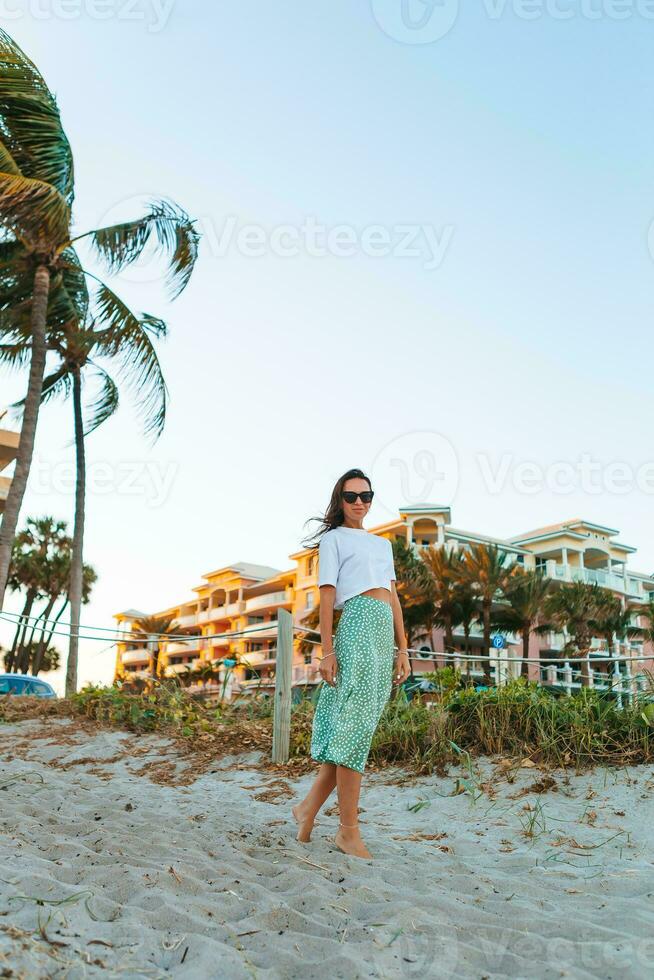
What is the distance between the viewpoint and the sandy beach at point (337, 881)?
1.97 metres

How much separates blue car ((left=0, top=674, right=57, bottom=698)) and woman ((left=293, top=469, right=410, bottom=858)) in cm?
889

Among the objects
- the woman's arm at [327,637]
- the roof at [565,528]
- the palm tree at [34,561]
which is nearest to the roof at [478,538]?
the roof at [565,528]

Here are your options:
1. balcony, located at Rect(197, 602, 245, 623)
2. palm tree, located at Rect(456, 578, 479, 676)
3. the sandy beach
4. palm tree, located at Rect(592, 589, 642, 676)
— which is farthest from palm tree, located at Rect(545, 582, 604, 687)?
the sandy beach

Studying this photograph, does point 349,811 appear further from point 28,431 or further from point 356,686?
point 28,431

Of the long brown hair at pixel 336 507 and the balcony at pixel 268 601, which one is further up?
the balcony at pixel 268 601

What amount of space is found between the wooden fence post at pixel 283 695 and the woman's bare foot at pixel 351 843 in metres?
2.49

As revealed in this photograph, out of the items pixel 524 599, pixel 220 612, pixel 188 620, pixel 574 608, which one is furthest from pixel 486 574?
pixel 188 620

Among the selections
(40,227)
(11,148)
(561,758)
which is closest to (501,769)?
(561,758)

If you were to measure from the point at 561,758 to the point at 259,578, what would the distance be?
2055 inches

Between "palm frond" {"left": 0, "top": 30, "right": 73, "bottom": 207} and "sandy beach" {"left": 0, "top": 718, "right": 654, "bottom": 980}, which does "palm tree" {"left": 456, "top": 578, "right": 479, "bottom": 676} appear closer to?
"palm frond" {"left": 0, "top": 30, "right": 73, "bottom": 207}

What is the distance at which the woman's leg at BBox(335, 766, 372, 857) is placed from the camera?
3090 mm

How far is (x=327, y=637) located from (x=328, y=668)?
130 millimetres

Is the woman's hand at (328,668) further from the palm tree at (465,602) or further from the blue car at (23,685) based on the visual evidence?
the palm tree at (465,602)

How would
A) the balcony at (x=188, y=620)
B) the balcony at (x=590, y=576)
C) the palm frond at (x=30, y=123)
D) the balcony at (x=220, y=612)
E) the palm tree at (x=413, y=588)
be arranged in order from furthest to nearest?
the balcony at (x=188, y=620), the balcony at (x=220, y=612), the balcony at (x=590, y=576), the palm tree at (x=413, y=588), the palm frond at (x=30, y=123)
